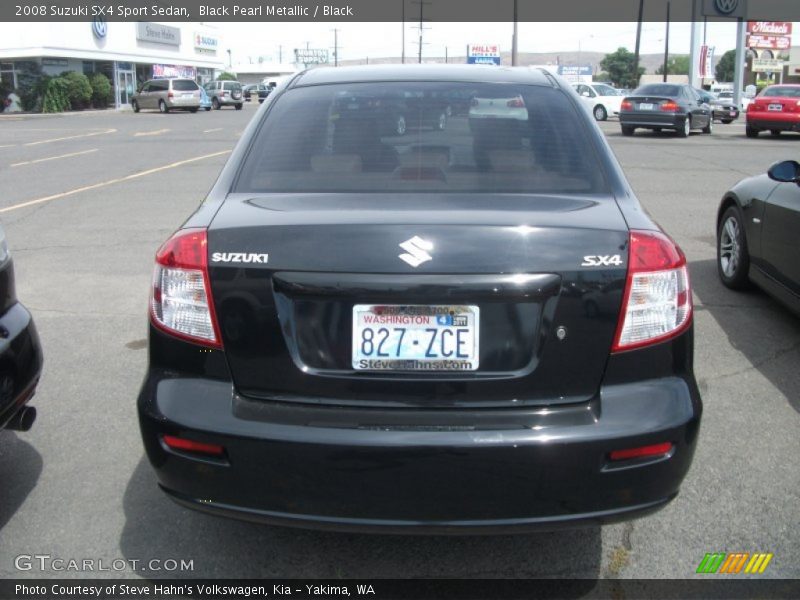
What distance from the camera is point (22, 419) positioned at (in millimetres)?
3328

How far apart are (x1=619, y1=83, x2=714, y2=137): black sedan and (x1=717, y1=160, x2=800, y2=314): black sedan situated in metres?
17.9

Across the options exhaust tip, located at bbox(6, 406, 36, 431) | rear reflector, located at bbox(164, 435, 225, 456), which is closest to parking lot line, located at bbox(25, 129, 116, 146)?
exhaust tip, located at bbox(6, 406, 36, 431)

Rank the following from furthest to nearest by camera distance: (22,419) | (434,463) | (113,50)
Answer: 1. (113,50)
2. (22,419)
3. (434,463)

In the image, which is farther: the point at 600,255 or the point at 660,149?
the point at 660,149

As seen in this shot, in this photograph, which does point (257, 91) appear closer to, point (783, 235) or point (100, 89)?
point (100, 89)

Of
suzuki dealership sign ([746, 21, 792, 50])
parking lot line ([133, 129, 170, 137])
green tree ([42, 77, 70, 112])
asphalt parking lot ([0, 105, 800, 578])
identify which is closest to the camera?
asphalt parking lot ([0, 105, 800, 578])

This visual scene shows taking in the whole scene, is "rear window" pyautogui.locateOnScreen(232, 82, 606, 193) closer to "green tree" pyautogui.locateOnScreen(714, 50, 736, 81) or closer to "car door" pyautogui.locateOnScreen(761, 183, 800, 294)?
"car door" pyautogui.locateOnScreen(761, 183, 800, 294)

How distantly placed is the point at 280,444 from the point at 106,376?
265cm

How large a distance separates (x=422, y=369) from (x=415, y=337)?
10cm

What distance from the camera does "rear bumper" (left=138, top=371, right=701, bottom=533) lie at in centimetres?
240

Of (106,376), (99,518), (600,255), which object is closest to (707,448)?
(600,255)

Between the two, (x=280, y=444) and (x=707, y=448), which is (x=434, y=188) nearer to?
(x=280, y=444)

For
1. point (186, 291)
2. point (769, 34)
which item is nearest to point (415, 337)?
point (186, 291)
